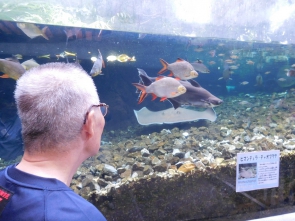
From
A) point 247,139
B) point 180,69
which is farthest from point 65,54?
point 247,139

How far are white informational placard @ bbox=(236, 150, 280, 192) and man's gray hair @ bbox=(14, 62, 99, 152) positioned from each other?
87.5 inches

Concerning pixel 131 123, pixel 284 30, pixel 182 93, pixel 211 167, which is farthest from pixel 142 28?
pixel 284 30

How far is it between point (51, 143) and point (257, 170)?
2.54 meters

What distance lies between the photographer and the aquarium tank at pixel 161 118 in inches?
113

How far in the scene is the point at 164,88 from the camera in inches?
115

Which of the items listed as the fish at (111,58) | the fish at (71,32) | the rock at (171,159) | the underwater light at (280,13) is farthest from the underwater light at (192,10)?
the rock at (171,159)

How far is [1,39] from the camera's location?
4.30 meters

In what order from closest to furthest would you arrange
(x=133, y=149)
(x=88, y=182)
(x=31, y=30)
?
(x=88, y=182), (x=133, y=149), (x=31, y=30)

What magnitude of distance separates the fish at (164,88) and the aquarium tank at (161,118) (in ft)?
0.04

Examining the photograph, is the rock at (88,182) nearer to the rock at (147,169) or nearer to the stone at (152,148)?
the rock at (147,169)

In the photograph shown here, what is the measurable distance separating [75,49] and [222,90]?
7.86m

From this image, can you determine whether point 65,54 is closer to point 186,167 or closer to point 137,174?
point 137,174

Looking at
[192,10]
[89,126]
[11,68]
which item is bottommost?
[89,126]

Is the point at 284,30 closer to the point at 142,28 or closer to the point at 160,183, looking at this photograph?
the point at 142,28
